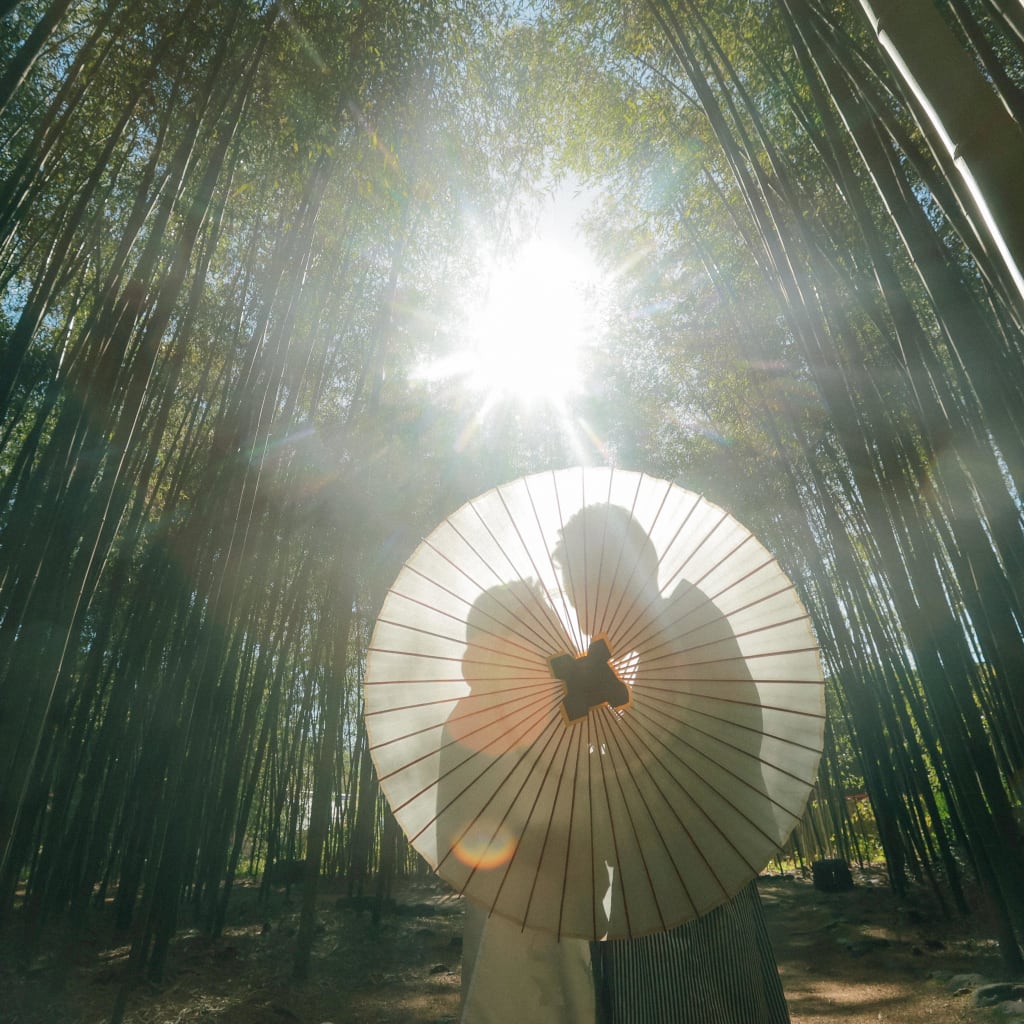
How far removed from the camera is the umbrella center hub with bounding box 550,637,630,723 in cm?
132

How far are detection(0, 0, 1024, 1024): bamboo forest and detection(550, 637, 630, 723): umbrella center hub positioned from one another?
911 mm

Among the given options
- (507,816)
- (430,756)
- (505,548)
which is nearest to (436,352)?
(505,548)

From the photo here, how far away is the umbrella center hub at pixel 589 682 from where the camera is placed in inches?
51.8

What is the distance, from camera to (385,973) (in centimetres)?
395

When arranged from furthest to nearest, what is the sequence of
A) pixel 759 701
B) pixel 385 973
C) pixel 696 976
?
1. pixel 385 973
2. pixel 696 976
3. pixel 759 701

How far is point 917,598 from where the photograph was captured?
188 centimetres

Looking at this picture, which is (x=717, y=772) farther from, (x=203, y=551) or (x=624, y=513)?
(x=203, y=551)

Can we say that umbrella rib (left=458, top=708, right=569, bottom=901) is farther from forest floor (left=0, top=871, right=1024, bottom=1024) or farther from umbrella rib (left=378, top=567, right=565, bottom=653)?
forest floor (left=0, top=871, right=1024, bottom=1024)

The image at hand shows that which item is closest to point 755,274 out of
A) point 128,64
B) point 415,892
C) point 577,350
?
point 577,350

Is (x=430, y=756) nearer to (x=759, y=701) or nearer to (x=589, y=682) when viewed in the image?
(x=589, y=682)

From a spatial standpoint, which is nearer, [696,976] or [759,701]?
[759,701]

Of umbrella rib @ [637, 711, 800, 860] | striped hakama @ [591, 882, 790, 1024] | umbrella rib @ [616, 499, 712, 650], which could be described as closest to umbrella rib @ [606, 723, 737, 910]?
umbrella rib @ [637, 711, 800, 860]

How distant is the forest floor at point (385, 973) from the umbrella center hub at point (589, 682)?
1.04m

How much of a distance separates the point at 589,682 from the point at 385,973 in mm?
3852
